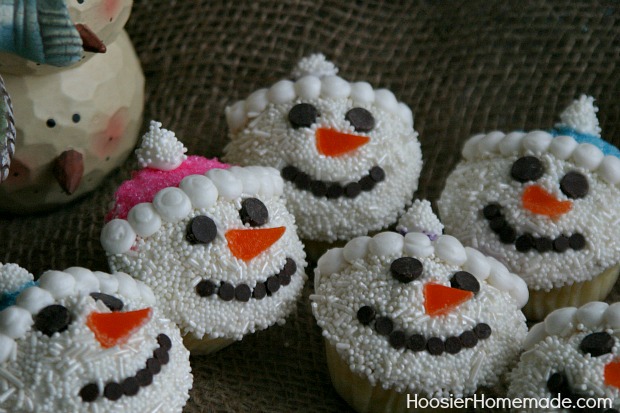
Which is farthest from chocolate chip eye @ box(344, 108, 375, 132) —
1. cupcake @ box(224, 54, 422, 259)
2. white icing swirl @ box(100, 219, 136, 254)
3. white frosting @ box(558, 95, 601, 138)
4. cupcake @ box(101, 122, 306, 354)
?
white icing swirl @ box(100, 219, 136, 254)

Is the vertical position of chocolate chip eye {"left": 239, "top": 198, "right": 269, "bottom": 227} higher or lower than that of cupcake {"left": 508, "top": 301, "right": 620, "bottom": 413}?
lower

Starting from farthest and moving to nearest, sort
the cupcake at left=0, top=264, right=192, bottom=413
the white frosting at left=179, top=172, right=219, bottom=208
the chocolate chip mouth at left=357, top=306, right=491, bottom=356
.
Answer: the white frosting at left=179, top=172, right=219, bottom=208, the chocolate chip mouth at left=357, top=306, right=491, bottom=356, the cupcake at left=0, top=264, right=192, bottom=413

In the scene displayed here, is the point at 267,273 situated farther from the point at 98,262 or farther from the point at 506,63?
the point at 506,63

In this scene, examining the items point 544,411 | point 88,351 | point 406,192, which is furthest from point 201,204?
point 544,411

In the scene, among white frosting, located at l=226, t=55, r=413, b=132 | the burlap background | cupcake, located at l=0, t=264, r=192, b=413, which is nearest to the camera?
cupcake, located at l=0, t=264, r=192, b=413

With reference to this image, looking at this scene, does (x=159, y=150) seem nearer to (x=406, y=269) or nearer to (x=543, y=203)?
(x=406, y=269)

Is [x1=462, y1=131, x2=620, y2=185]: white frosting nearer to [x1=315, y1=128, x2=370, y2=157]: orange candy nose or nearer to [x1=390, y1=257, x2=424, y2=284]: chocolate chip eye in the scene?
[x1=315, y1=128, x2=370, y2=157]: orange candy nose

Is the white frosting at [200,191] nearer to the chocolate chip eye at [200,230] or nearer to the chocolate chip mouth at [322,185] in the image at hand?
the chocolate chip eye at [200,230]
